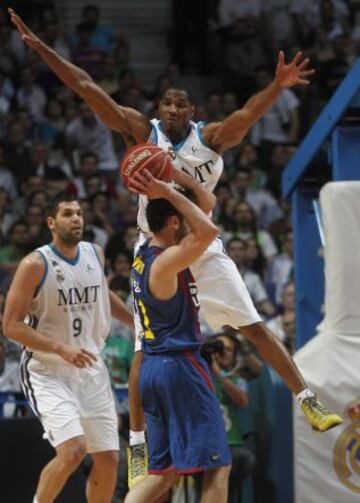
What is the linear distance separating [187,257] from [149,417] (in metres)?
0.99

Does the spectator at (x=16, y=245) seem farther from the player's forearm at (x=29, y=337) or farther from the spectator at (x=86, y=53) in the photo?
the player's forearm at (x=29, y=337)

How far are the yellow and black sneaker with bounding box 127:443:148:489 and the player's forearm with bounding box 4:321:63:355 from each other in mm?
794

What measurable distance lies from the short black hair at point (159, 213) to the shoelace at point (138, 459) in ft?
4.68

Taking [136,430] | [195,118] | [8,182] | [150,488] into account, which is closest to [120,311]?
[136,430]

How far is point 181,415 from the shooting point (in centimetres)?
659

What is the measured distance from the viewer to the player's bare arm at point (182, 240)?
6293mm

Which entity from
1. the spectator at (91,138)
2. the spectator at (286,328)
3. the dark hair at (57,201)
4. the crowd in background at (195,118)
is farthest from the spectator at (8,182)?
the dark hair at (57,201)

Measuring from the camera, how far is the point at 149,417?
22.1 ft

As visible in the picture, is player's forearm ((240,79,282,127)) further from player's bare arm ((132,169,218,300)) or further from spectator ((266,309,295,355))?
spectator ((266,309,295,355))

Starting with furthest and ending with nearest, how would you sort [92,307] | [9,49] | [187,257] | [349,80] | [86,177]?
1. [9,49]
2. [86,177]
3. [349,80]
4. [92,307]
5. [187,257]

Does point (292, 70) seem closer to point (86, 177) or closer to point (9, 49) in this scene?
point (86, 177)

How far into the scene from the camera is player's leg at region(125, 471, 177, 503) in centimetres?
661

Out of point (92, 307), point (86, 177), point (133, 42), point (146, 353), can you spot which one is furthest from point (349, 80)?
point (133, 42)

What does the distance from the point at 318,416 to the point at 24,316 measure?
6.47 ft
